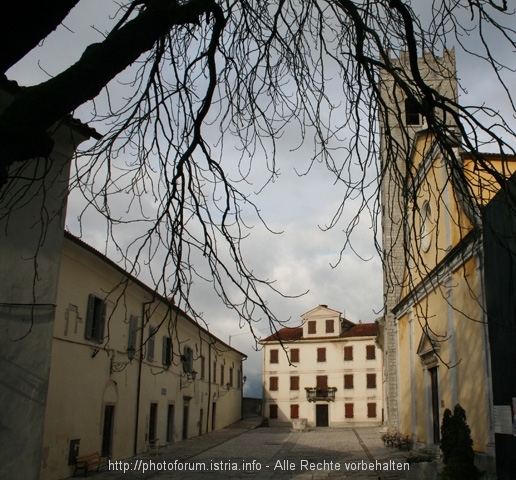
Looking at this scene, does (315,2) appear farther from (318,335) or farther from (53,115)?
(318,335)

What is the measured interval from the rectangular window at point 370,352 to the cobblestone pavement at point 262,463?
21.2 metres

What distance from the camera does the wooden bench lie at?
15.4 meters

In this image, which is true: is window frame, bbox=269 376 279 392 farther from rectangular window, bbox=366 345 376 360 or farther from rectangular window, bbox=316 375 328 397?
rectangular window, bbox=366 345 376 360

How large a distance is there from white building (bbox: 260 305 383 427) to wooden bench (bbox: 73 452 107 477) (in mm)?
30642

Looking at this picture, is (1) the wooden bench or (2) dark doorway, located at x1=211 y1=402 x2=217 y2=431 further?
(2) dark doorway, located at x1=211 y1=402 x2=217 y2=431

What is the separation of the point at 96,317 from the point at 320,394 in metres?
34.3

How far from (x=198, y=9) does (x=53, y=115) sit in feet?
4.80

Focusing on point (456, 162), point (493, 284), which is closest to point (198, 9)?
point (456, 162)

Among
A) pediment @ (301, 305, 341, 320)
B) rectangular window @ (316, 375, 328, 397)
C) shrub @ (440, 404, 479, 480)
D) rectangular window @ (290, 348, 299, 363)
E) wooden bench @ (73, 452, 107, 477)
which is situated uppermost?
pediment @ (301, 305, 341, 320)

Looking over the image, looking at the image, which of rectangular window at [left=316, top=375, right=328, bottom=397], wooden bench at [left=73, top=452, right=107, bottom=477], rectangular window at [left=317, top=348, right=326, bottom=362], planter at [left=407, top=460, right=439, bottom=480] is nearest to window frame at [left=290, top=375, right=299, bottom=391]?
rectangular window at [left=316, top=375, right=328, bottom=397]

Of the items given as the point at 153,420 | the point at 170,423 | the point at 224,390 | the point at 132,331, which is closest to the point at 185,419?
the point at 170,423

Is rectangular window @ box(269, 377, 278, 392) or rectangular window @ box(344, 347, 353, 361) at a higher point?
rectangular window @ box(344, 347, 353, 361)

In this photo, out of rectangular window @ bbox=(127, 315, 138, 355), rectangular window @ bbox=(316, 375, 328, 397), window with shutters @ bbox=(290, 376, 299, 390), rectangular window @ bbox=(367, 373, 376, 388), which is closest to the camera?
rectangular window @ bbox=(127, 315, 138, 355)

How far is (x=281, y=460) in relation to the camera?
20828mm
